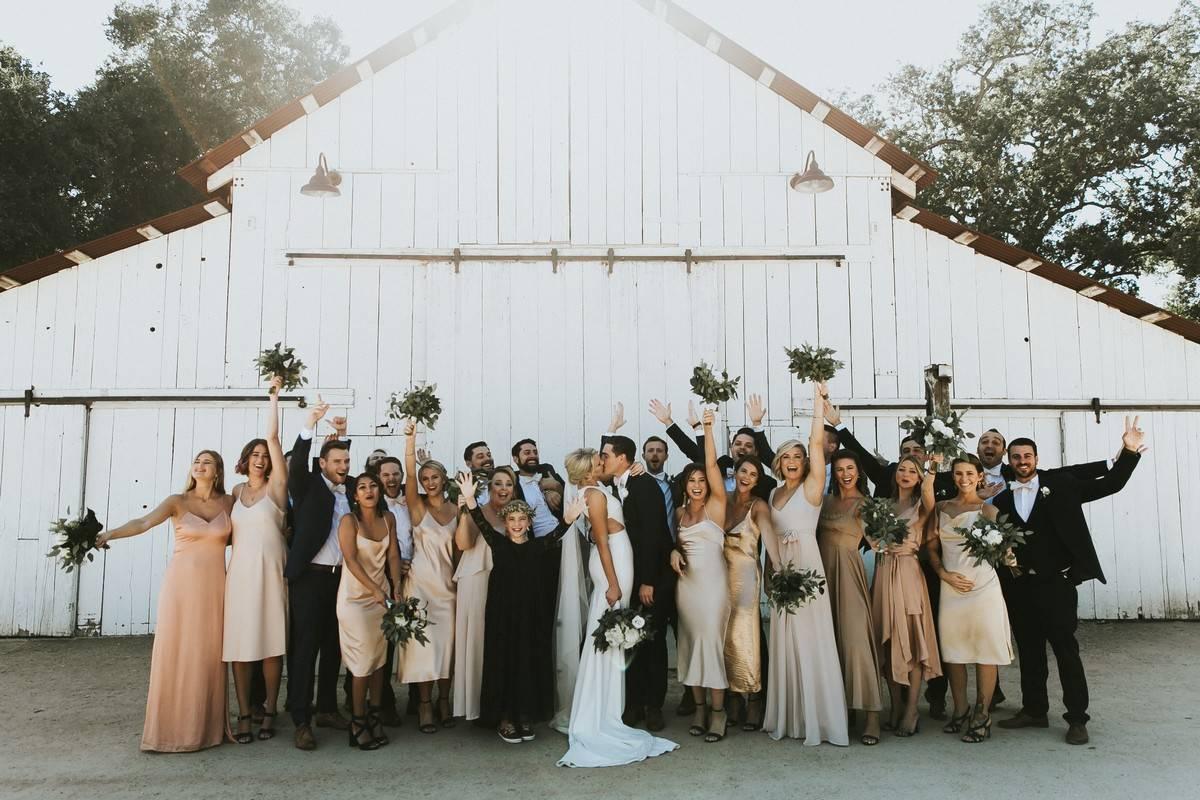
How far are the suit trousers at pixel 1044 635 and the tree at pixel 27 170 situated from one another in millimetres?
16876

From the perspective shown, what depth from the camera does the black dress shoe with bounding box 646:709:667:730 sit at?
18.5 ft

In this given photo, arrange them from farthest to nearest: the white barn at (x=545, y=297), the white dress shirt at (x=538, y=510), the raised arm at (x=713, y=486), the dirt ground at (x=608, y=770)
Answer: the white barn at (x=545, y=297)
the white dress shirt at (x=538, y=510)
the raised arm at (x=713, y=486)
the dirt ground at (x=608, y=770)

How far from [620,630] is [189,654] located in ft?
8.87

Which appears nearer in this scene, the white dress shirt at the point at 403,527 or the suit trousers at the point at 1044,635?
the suit trousers at the point at 1044,635

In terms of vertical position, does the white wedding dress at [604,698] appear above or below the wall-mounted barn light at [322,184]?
below

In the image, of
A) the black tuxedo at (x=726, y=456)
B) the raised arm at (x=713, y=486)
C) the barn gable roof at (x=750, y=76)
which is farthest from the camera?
the barn gable roof at (x=750, y=76)

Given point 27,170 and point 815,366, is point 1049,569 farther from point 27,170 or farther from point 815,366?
point 27,170

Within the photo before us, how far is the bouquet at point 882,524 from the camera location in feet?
17.3

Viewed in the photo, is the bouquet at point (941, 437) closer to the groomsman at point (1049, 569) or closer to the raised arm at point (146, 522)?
the groomsman at point (1049, 569)

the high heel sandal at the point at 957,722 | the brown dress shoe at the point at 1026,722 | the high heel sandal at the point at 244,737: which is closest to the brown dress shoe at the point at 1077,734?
the brown dress shoe at the point at 1026,722

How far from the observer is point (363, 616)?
533 cm

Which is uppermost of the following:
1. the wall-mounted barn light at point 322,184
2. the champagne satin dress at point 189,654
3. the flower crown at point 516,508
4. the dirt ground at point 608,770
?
the wall-mounted barn light at point 322,184

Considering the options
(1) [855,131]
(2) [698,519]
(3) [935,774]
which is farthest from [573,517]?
(1) [855,131]

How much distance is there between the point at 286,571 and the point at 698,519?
2.73m
